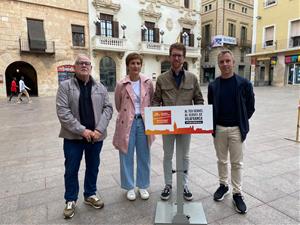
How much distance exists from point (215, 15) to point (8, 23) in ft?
79.3

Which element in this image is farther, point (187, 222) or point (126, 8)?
point (126, 8)

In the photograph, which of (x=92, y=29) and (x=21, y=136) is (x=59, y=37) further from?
(x=21, y=136)

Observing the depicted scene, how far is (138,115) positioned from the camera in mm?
2811

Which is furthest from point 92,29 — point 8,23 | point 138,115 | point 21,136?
point 138,115

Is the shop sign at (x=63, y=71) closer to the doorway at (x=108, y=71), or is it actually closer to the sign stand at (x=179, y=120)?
the doorway at (x=108, y=71)

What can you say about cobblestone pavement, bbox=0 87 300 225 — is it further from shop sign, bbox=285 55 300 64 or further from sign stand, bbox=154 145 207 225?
shop sign, bbox=285 55 300 64

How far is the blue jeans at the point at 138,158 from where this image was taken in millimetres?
2846

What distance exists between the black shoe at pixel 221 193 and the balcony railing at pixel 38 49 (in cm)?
1877

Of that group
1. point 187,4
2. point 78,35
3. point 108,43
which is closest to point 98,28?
point 108,43

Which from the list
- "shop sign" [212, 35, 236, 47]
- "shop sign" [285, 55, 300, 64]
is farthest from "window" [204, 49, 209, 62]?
"shop sign" [285, 55, 300, 64]

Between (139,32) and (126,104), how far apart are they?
2181 centimetres

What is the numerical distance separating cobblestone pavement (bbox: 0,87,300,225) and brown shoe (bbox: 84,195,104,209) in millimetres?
56

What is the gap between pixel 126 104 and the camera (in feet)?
9.20

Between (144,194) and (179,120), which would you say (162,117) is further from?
(144,194)
